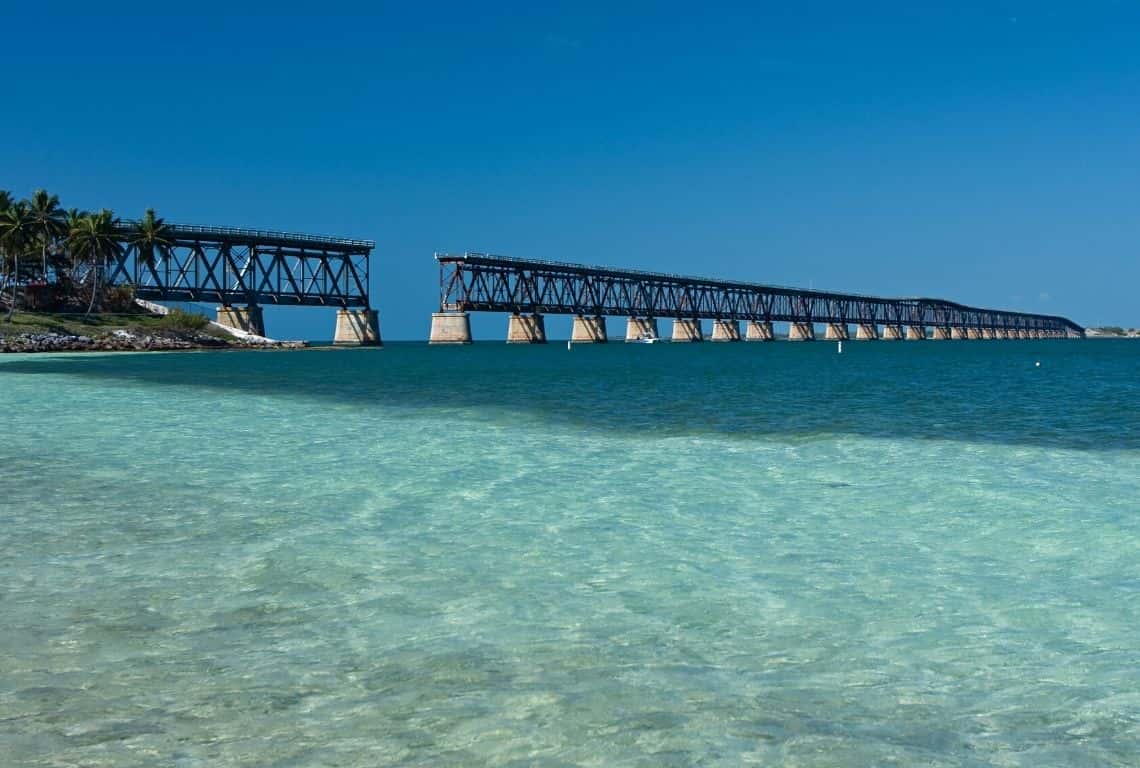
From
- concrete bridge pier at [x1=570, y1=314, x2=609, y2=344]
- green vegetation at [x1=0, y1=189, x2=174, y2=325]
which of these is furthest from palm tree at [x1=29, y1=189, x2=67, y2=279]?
concrete bridge pier at [x1=570, y1=314, x2=609, y2=344]

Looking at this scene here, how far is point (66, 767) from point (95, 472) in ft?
38.1

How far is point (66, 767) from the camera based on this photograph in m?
4.70

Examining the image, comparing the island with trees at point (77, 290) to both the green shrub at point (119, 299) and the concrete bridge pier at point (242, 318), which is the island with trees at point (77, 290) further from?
the concrete bridge pier at point (242, 318)

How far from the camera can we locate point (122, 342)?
90.4 metres

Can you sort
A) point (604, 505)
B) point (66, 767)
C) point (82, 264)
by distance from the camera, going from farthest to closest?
point (82, 264), point (604, 505), point (66, 767)

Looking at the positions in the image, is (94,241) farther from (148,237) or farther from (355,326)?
(355,326)

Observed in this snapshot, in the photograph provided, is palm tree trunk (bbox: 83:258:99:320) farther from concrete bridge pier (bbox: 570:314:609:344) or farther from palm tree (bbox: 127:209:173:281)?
concrete bridge pier (bbox: 570:314:609:344)

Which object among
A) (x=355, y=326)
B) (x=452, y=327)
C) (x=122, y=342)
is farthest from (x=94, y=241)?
(x=452, y=327)

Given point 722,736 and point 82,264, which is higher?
point 82,264

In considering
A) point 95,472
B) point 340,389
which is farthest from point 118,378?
point 95,472

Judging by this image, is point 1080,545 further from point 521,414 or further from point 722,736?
point 521,414

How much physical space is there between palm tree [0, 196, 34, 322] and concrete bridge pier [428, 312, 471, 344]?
248 feet

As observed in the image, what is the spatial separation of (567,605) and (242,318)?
12561cm

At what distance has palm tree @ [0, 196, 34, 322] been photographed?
295 feet
